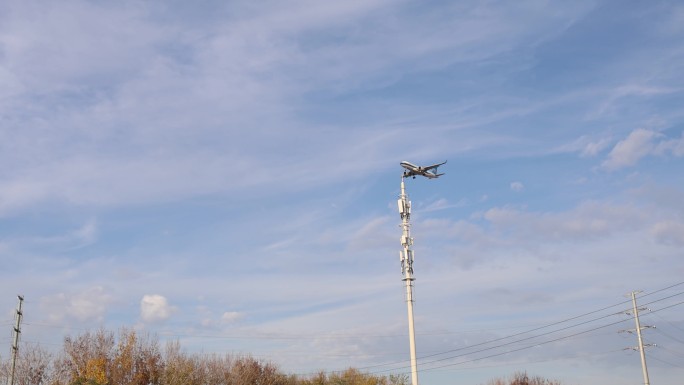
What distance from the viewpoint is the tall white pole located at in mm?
36500

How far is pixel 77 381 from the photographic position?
59.5m

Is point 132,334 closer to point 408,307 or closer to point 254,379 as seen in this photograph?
point 254,379

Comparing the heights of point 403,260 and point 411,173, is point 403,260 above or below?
below

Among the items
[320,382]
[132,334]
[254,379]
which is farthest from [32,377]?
[320,382]

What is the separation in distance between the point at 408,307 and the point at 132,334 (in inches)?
1865

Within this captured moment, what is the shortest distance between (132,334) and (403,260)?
47262 mm

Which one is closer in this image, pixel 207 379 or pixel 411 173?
pixel 411 173

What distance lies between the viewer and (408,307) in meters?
37.2

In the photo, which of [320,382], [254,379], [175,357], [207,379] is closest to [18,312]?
[175,357]

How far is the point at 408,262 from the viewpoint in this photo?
37.7 meters

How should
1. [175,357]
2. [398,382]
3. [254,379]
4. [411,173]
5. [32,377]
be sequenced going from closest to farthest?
[411,173] → [32,377] → [175,357] → [254,379] → [398,382]

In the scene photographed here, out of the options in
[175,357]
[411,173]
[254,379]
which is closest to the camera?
[411,173]

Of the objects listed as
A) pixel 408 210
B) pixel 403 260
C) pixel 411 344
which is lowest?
pixel 411 344

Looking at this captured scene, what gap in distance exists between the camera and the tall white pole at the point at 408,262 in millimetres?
36500
